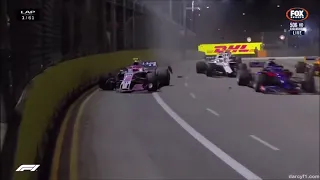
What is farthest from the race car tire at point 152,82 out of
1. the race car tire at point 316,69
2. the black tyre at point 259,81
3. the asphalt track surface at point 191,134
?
the race car tire at point 316,69

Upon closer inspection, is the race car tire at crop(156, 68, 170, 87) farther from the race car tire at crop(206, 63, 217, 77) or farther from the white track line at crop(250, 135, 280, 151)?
the white track line at crop(250, 135, 280, 151)

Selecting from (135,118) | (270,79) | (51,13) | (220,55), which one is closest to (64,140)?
(135,118)

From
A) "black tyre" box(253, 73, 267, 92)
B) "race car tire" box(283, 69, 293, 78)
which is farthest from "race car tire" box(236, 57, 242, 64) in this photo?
"race car tire" box(283, 69, 293, 78)

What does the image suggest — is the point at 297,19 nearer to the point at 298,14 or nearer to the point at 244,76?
the point at 298,14

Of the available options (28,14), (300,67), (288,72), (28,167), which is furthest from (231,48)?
(28,167)

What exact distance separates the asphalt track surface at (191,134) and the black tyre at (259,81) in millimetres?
100

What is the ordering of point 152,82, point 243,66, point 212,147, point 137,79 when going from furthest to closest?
point 212,147, point 243,66, point 152,82, point 137,79

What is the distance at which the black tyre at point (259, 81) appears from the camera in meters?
4.55

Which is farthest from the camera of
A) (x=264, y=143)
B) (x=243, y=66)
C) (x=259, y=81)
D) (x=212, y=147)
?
(x=264, y=143)

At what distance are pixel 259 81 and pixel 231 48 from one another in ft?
1.42

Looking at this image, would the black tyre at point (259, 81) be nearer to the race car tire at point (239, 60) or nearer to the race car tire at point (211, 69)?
the race car tire at point (239, 60)

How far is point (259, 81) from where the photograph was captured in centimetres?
463

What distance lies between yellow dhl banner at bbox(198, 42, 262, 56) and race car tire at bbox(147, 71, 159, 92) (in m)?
0.48

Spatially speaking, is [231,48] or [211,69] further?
[211,69]
